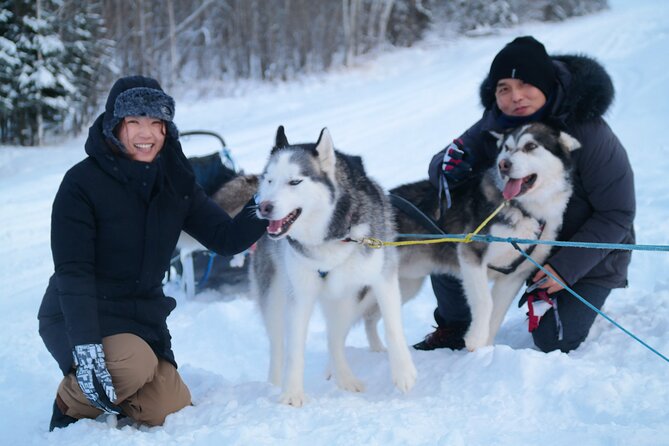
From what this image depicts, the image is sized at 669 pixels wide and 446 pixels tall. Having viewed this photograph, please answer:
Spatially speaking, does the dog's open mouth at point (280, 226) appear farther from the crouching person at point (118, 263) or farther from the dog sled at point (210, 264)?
the dog sled at point (210, 264)

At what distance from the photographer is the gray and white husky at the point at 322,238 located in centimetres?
196

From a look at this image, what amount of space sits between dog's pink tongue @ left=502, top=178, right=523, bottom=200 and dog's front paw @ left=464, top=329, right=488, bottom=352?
62 centimetres

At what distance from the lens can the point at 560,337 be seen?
257 cm

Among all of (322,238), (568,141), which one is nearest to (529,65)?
(568,141)

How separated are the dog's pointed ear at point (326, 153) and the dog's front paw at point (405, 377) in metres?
0.79

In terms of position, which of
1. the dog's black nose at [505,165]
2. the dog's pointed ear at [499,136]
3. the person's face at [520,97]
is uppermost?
the person's face at [520,97]

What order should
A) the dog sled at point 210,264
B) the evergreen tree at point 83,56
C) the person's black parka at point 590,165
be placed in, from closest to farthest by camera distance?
the person's black parka at point 590,165
the dog sled at point 210,264
the evergreen tree at point 83,56

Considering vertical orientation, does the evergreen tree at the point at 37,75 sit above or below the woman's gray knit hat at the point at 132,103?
below

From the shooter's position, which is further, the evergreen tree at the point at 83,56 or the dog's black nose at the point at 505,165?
the evergreen tree at the point at 83,56

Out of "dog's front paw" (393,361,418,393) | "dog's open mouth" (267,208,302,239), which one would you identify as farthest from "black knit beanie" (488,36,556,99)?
"dog's front paw" (393,361,418,393)

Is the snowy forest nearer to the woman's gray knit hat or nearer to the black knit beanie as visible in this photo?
the woman's gray knit hat

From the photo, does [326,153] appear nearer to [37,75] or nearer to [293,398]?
[293,398]

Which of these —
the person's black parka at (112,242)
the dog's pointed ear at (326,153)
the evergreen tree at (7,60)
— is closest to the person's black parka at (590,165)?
the dog's pointed ear at (326,153)

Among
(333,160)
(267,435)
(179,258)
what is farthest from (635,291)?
(179,258)
